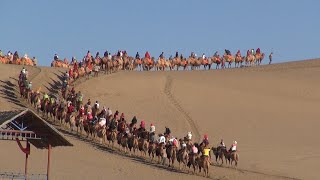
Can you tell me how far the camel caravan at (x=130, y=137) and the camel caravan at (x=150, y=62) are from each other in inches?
272

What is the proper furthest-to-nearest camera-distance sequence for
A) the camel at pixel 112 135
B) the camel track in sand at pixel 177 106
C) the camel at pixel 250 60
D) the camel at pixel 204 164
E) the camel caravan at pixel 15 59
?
the camel at pixel 250 60 < the camel caravan at pixel 15 59 < the camel track in sand at pixel 177 106 < the camel at pixel 112 135 < the camel at pixel 204 164

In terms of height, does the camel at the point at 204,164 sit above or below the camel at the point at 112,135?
below

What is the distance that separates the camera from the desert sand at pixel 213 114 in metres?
28.7

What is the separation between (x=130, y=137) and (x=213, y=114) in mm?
8791

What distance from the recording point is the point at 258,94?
42469mm

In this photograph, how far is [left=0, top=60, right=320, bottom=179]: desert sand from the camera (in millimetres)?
28734

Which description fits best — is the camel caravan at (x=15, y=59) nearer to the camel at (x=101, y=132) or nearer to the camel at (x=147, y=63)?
the camel at (x=147, y=63)

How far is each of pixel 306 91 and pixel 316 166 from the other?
Answer: 12.6 m

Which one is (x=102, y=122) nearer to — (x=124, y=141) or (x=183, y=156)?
(x=124, y=141)

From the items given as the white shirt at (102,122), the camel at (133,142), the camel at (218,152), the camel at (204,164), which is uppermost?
the white shirt at (102,122)

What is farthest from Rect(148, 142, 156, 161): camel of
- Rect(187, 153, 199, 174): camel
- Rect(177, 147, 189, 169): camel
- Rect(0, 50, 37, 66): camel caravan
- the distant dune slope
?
Rect(0, 50, 37, 66): camel caravan

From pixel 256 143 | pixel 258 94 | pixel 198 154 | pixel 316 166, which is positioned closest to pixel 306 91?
pixel 258 94

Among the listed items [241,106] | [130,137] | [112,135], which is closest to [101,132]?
[112,135]

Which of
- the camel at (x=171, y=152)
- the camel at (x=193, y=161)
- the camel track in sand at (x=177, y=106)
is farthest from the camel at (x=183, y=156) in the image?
the camel track in sand at (x=177, y=106)
